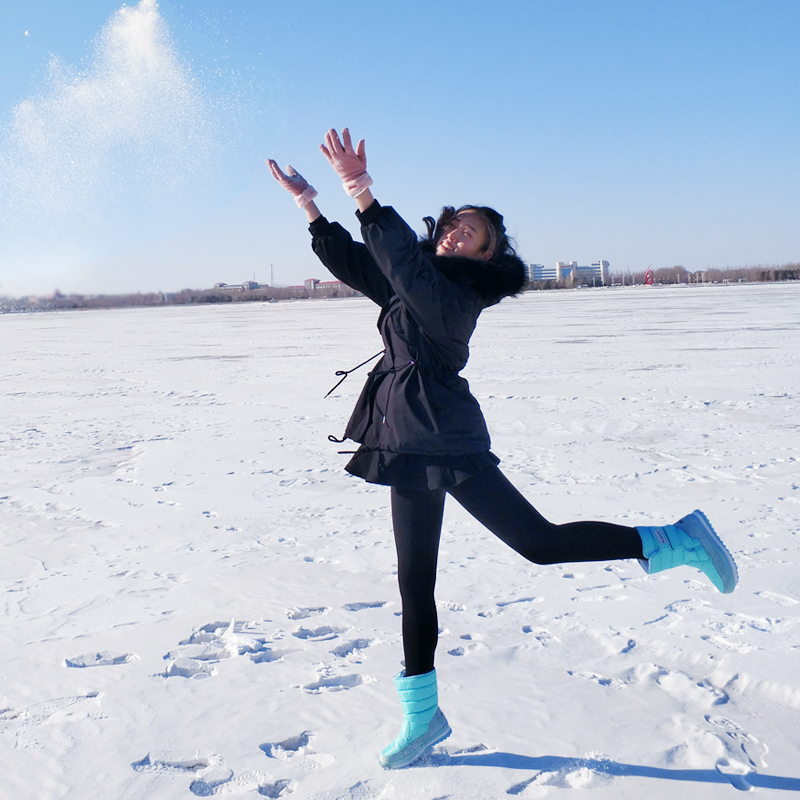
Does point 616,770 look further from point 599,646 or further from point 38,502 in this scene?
point 38,502

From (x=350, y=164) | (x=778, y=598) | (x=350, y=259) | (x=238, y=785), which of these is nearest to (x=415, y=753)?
(x=238, y=785)

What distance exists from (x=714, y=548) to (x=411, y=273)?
1.21 metres

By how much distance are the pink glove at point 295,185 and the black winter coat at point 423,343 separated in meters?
0.41

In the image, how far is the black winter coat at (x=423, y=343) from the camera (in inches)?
71.1

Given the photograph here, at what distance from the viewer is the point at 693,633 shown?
2795mm

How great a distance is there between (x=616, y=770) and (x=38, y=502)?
3.91 meters

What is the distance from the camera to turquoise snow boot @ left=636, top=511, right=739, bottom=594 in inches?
83.0

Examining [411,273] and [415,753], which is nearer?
[411,273]

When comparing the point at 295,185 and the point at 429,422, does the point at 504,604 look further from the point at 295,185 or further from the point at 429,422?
the point at 295,185

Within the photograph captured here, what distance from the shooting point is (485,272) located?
6.44ft

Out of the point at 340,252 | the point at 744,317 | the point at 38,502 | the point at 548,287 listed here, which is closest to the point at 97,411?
the point at 38,502

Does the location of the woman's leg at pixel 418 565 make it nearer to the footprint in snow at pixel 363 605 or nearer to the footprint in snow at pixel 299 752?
the footprint in snow at pixel 299 752

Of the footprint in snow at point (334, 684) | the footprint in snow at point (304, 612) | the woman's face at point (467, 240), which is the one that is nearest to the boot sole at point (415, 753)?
the footprint in snow at point (334, 684)

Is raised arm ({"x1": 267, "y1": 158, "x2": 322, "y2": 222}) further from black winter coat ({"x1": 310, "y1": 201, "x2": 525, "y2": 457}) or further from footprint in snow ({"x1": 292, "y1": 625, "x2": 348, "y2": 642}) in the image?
footprint in snow ({"x1": 292, "y1": 625, "x2": 348, "y2": 642})
